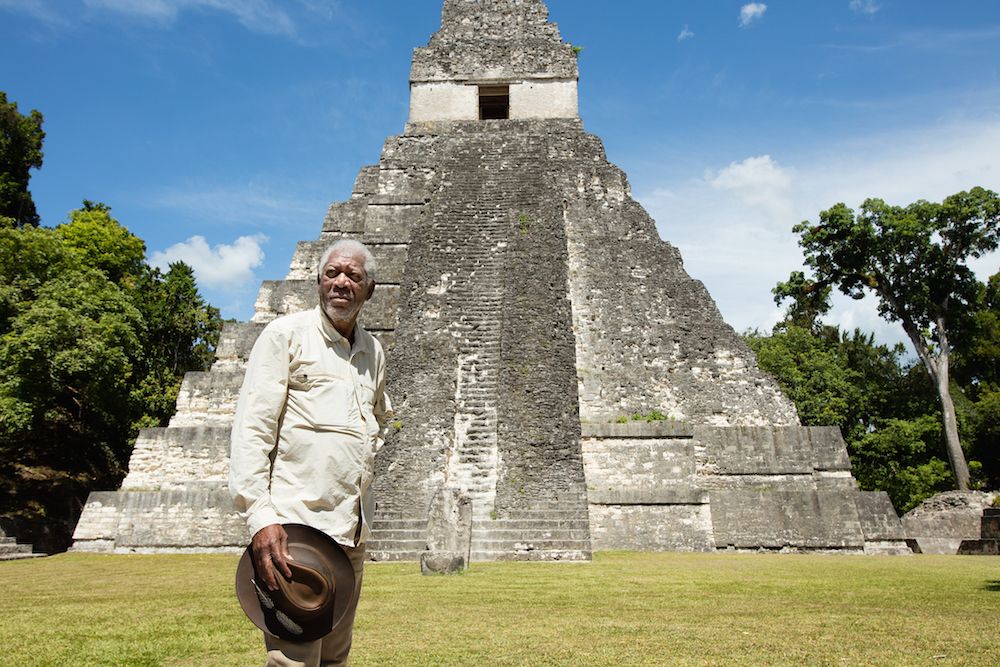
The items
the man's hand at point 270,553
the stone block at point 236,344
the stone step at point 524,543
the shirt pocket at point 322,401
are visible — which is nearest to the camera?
the man's hand at point 270,553

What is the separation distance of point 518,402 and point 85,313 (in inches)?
389

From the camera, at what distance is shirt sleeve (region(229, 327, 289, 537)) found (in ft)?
7.22

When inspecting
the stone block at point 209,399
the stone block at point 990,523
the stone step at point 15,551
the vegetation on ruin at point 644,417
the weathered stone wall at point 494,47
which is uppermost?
the weathered stone wall at point 494,47

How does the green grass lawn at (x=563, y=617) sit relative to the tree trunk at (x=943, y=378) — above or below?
below

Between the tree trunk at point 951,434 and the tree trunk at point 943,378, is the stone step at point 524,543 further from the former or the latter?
the tree trunk at point 943,378

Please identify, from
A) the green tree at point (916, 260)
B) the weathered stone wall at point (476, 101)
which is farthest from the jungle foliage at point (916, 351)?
the weathered stone wall at point (476, 101)

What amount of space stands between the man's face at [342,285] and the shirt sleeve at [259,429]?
201 millimetres

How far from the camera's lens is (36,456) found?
16.9 metres

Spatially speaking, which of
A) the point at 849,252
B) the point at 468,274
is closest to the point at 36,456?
the point at 468,274

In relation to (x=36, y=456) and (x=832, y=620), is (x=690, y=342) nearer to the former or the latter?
(x=832, y=620)

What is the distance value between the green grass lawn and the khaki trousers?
1184mm

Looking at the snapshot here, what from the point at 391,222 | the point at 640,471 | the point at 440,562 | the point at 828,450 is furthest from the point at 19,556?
the point at 828,450

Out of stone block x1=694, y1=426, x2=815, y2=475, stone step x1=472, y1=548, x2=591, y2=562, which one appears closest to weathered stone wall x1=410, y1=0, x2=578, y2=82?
stone block x1=694, y1=426, x2=815, y2=475

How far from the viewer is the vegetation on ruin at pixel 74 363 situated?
516 inches
